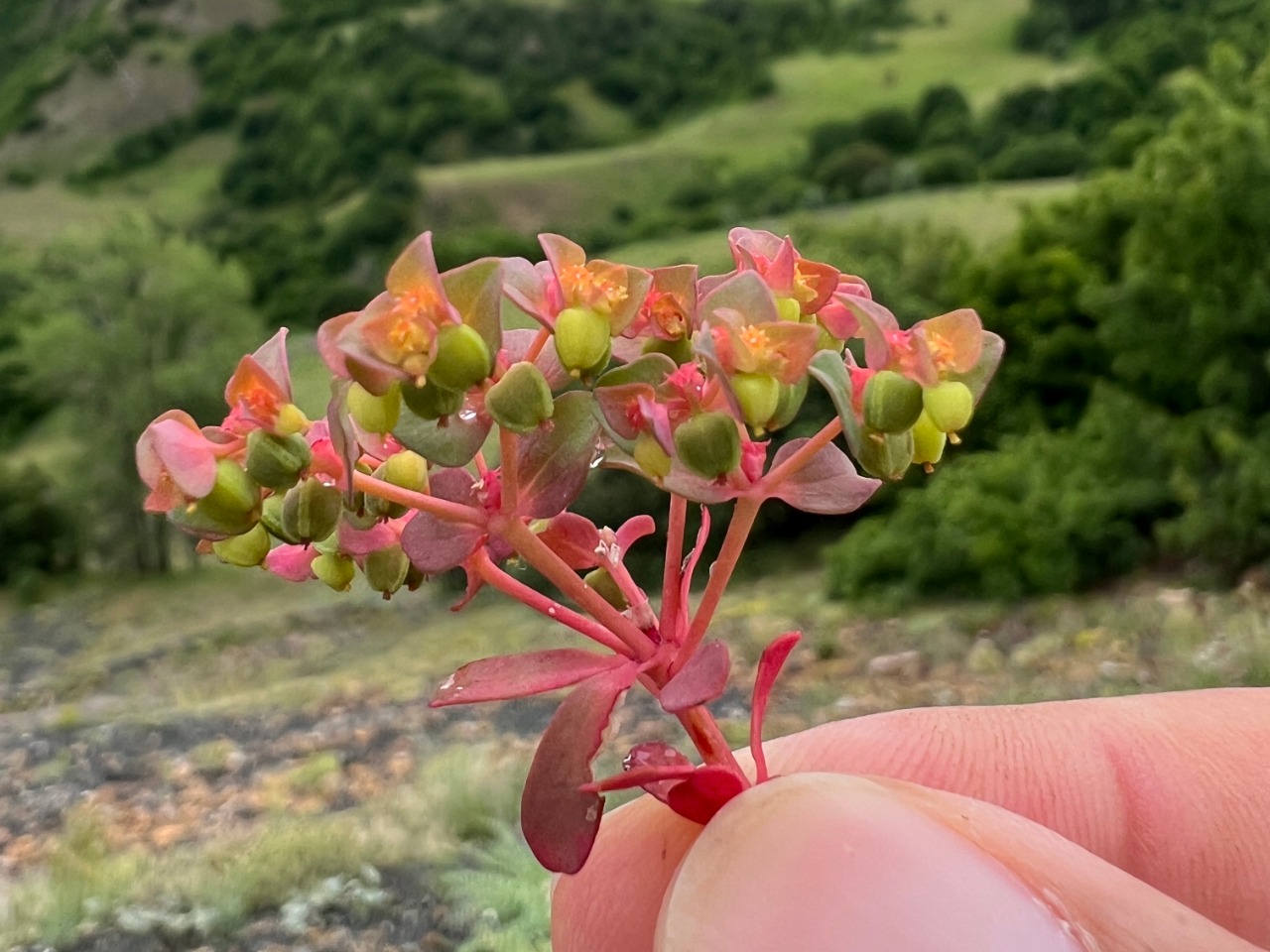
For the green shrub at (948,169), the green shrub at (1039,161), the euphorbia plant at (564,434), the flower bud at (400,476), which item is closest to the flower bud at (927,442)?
the euphorbia plant at (564,434)

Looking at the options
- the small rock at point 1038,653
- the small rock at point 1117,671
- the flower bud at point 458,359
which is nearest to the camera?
the flower bud at point 458,359

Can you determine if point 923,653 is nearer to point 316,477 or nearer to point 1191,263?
point 1191,263

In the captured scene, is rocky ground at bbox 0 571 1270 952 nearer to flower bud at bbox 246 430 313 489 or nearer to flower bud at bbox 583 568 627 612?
flower bud at bbox 583 568 627 612

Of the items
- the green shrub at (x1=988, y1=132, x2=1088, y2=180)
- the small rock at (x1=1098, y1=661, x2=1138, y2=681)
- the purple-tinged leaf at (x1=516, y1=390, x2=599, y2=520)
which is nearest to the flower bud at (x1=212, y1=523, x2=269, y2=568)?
the purple-tinged leaf at (x1=516, y1=390, x2=599, y2=520)

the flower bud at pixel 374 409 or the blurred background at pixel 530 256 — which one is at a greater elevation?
the flower bud at pixel 374 409

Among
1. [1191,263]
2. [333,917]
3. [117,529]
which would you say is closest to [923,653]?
[1191,263]

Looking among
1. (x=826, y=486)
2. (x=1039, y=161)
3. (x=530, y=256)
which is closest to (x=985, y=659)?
(x=826, y=486)

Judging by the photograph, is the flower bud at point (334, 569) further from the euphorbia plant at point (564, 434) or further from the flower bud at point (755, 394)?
the flower bud at point (755, 394)
